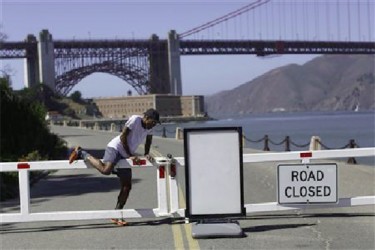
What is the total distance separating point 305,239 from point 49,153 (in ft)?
58.4

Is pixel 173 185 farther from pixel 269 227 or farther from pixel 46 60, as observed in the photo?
pixel 46 60

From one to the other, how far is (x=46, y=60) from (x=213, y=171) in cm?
12632

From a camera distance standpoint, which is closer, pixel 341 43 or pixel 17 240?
pixel 17 240

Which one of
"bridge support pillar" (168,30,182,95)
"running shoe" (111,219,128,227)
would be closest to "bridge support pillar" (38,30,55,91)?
"bridge support pillar" (168,30,182,95)

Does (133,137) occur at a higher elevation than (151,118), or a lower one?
lower

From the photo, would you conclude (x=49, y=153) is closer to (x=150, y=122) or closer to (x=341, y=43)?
(x=150, y=122)

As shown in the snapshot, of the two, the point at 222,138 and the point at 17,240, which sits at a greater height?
the point at 222,138

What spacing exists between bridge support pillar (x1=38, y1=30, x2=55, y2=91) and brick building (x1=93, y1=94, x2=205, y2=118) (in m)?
15.5

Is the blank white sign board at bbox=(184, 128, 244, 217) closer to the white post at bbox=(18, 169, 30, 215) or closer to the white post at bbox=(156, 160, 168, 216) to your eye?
the white post at bbox=(156, 160, 168, 216)

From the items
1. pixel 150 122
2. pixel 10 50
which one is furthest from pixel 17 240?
pixel 10 50

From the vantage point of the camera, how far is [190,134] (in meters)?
9.18

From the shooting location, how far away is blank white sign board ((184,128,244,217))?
29.8 feet

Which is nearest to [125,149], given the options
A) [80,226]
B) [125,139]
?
[125,139]

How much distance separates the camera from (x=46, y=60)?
132m
